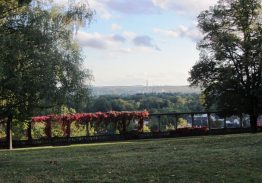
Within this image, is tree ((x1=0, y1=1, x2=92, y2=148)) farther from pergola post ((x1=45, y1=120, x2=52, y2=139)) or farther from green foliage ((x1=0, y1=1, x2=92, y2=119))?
pergola post ((x1=45, y1=120, x2=52, y2=139))

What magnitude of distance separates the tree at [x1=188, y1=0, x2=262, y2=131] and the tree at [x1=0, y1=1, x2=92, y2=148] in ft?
79.1

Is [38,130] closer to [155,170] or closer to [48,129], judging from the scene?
[48,129]

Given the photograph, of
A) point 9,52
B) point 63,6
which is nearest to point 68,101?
point 9,52

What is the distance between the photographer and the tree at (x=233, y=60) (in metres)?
39.0

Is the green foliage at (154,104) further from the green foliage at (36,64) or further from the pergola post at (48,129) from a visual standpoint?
the green foliage at (36,64)

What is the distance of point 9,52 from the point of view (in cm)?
1452

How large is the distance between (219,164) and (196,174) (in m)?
1.41

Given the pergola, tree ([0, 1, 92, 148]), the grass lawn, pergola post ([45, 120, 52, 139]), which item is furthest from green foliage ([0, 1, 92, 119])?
the pergola

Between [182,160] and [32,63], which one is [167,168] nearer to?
[182,160]

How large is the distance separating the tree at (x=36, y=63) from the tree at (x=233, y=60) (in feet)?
79.1

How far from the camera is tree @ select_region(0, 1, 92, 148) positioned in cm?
1471

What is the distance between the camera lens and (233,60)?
1582 inches

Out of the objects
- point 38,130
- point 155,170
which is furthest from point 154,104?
point 155,170

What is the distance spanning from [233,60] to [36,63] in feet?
90.6
